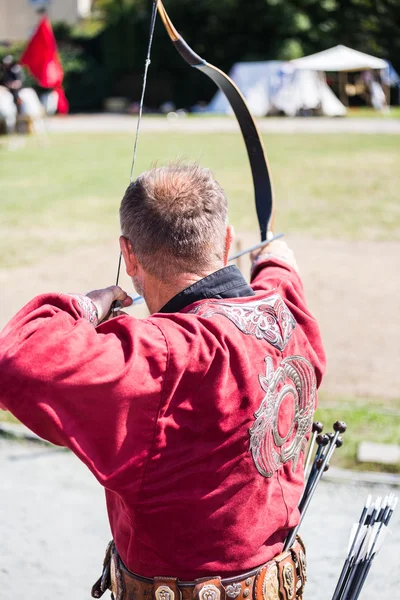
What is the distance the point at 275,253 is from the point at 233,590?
105cm

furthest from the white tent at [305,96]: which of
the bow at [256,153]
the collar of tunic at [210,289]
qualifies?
the collar of tunic at [210,289]

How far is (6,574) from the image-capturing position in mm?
3490

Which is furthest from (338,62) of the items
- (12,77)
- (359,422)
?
(359,422)

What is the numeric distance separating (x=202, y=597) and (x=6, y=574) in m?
1.94

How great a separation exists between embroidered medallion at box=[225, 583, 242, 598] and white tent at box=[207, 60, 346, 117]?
29978 millimetres

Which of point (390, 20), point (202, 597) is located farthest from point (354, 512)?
point (390, 20)

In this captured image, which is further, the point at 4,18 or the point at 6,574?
the point at 4,18

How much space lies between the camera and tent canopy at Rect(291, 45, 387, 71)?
31328 mm

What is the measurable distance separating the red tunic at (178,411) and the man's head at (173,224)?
0.08 metres

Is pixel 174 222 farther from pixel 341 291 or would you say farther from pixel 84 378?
pixel 341 291

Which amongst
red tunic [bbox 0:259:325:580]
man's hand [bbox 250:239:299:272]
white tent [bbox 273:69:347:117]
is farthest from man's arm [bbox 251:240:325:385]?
white tent [bbox 273:69:347:117]

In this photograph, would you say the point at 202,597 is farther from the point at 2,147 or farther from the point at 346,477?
the point at 2,147

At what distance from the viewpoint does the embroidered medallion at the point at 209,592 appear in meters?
1.81

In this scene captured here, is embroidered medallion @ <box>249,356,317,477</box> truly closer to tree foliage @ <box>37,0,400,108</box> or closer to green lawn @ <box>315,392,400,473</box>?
green lawn @ <box>315,392,400,473</box>
